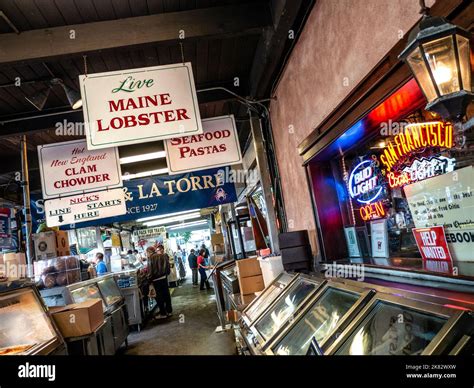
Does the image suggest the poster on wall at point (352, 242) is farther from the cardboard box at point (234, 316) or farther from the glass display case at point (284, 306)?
the cardboard box at point (234, 316)

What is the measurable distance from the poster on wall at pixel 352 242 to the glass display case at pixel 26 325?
323cm

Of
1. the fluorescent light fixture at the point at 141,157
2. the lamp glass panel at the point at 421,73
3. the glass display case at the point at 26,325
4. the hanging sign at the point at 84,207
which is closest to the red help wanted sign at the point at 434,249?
the lamp glass panel at the point at 421,73

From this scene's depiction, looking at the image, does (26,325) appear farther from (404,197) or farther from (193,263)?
(193,263)

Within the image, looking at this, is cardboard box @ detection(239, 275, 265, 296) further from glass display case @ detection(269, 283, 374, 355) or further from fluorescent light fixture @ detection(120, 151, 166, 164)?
fluorescent light fixture @ detection(120, 151, 166, 164)

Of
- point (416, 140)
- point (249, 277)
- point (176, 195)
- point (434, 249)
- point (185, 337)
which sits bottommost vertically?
point (185, 337)

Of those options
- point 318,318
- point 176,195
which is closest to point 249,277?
point 176,195

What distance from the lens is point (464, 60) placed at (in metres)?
1.52

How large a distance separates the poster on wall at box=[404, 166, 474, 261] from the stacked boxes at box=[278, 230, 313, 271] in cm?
140

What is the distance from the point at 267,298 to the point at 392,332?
2.07m

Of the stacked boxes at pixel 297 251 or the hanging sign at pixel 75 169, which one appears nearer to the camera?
the stacked boxes at pixel 297 251

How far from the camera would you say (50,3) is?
125 inches

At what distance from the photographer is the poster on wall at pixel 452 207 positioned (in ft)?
6.63

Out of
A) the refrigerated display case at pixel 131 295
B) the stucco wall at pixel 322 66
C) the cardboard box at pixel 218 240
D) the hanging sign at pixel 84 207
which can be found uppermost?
the stucco wall at pixel 322 66
